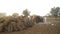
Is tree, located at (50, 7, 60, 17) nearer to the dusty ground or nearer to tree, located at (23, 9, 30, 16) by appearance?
the dusty ground

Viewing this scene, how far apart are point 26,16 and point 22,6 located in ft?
1.01

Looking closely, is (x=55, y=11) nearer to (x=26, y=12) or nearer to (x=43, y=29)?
(x=43, y=29)

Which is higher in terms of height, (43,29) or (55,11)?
(55,11)

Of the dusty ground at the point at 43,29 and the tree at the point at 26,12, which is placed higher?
the tree at the point at 26,12

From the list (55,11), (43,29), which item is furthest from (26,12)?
(55,11)

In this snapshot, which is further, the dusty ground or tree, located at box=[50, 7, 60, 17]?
tree, located at box=[50, 7, 60, 17]

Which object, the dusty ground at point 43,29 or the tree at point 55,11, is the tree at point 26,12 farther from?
the tree at point 55,11

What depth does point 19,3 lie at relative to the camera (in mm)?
4863

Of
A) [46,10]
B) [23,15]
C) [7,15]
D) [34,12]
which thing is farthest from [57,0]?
[7,15]

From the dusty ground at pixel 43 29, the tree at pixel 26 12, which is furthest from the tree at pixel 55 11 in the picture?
the tree at pixel 26 12

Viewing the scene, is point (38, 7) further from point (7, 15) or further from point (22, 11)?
point (7, 15)

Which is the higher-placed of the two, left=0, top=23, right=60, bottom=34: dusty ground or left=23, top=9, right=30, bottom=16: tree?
left=23, top=9, right=30, bottom=16: tree

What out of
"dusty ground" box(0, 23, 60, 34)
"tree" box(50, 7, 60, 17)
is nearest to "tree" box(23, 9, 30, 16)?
"dusty ground" box(0, 23, 60, 34)

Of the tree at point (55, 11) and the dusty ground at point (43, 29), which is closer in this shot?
the dusty ground at point (43, 29)
